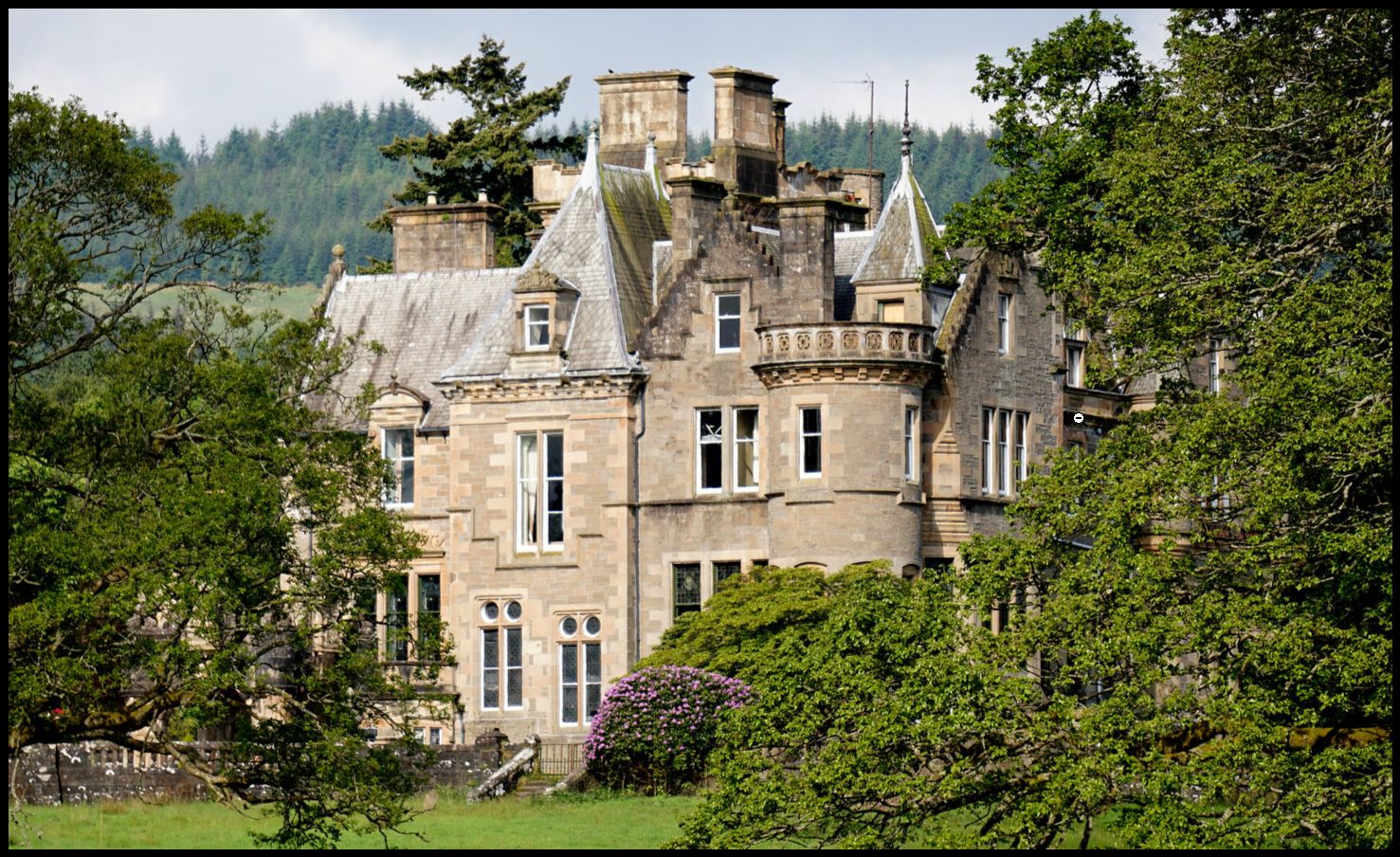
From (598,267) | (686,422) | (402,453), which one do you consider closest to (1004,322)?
(686,422)

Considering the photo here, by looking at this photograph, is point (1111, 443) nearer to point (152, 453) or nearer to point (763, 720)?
point (763, 720)

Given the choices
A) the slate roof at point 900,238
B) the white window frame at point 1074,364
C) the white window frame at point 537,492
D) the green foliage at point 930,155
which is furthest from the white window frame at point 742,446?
the green foliage at point 930,155

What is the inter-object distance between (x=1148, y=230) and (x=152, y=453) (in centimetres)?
1489

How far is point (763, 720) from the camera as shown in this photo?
3706cm

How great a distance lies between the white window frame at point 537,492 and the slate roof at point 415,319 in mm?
3036

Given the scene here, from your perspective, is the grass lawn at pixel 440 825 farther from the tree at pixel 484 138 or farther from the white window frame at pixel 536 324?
the tree at pixel 484 138

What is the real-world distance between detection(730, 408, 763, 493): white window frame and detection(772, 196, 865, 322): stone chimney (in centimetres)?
206

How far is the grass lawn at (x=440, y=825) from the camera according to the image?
141 feet

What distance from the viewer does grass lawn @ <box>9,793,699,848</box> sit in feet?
141

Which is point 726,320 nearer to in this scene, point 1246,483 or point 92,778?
point 92,778

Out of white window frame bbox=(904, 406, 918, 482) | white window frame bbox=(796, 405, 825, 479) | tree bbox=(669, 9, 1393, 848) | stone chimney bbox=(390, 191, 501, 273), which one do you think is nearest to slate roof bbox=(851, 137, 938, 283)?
white window frame bbox=(904, 406, 918, 482)

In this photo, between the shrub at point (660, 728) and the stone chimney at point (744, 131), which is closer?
the shrub at point (660, 728)

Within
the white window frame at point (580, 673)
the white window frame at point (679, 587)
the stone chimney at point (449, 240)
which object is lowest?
the white window frame at point (580, 673)

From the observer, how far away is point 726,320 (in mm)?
57781
